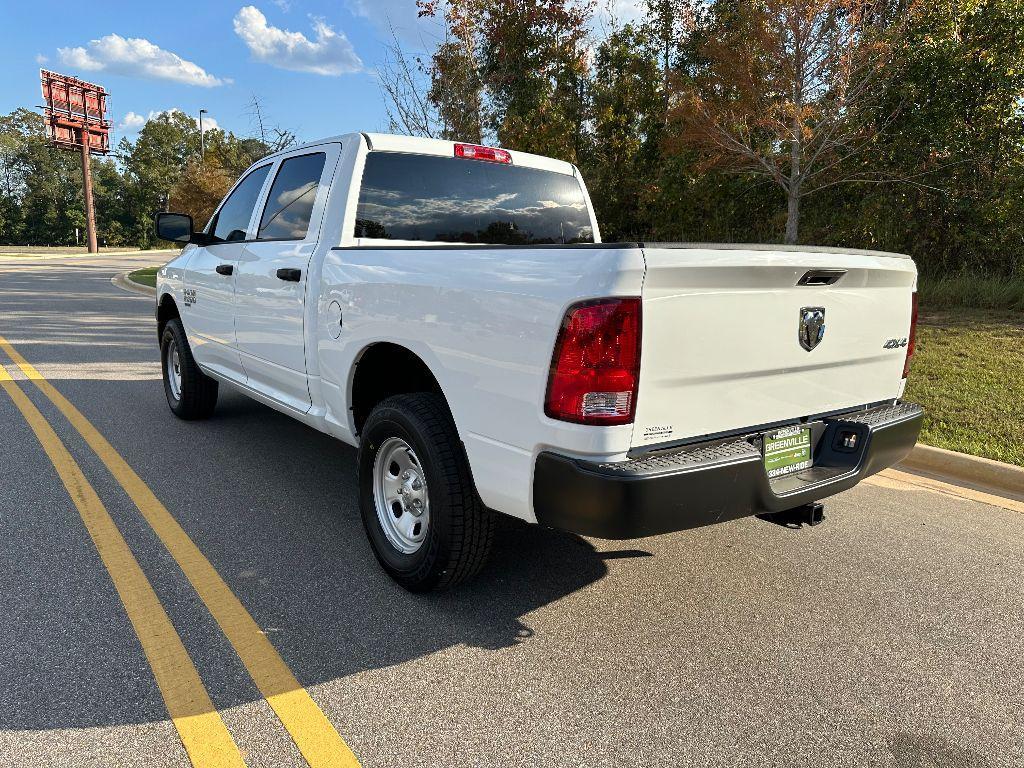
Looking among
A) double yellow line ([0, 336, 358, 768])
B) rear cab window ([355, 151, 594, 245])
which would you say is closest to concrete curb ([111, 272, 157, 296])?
double yellow line ([0, 336, 358, 768])

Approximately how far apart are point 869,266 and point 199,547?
3.35 metres

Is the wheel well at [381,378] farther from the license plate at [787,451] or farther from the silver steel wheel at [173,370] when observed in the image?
the silver steel wheel at [173,370]

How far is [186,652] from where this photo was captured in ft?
8.78

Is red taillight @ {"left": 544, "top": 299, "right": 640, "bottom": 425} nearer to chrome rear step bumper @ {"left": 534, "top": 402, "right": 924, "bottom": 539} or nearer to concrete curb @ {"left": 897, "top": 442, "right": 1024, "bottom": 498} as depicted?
chrome rear step bumper @ {"left": 534, "top": 402, "right": 924, "bottom": 539}

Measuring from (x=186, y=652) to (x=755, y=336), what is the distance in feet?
7.89

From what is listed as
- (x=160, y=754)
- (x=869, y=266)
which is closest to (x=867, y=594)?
(x=869, y=266)

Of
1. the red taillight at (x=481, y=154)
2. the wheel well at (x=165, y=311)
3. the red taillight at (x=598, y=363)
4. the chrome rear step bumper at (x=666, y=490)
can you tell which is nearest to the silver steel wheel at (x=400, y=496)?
the chrome rear step bumper at (x=666, y=490)

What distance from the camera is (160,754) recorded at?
86.0 inches

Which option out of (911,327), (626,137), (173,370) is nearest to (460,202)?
(911,327)

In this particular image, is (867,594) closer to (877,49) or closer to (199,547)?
(199,547)

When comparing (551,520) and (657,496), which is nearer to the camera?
(657,496)

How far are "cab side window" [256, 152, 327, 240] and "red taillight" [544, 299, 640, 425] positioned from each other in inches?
86.6

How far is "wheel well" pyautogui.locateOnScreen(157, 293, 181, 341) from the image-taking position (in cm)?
608

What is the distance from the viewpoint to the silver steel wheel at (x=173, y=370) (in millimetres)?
6023
